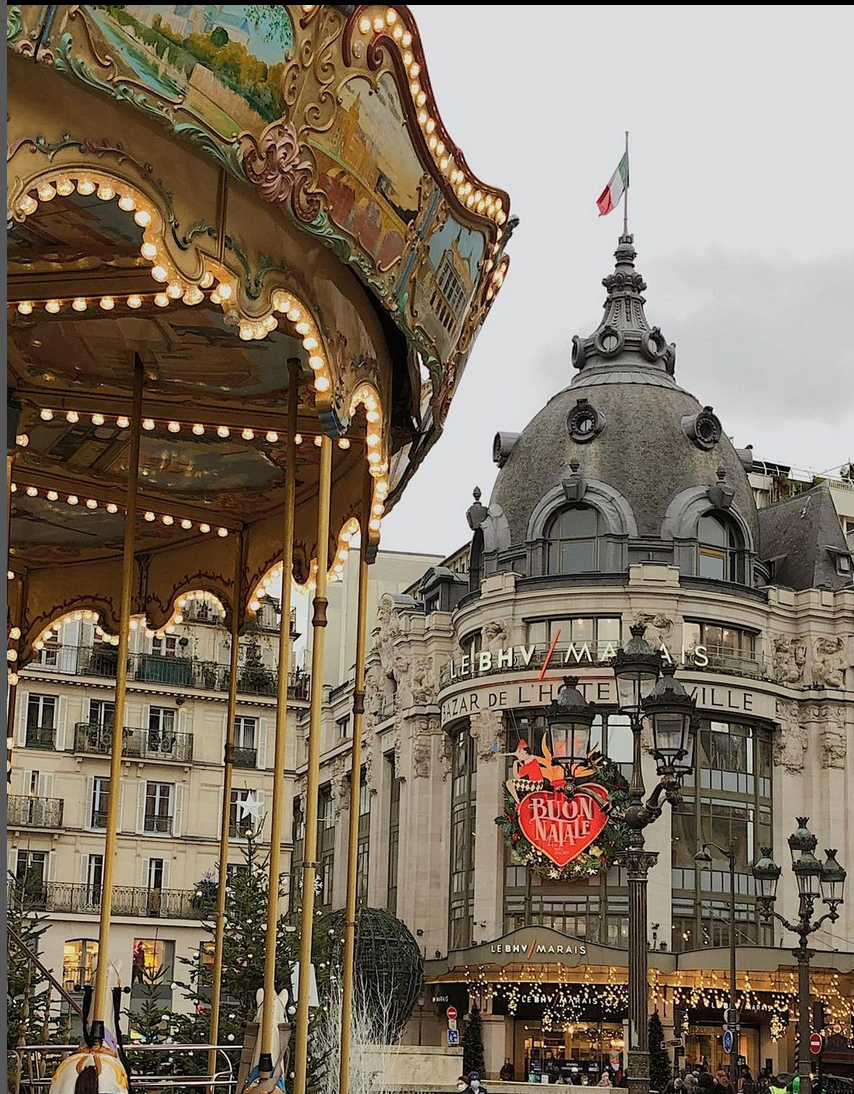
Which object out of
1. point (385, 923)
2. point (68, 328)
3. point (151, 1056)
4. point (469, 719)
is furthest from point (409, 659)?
point (68, 328)

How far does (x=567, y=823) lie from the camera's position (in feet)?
167

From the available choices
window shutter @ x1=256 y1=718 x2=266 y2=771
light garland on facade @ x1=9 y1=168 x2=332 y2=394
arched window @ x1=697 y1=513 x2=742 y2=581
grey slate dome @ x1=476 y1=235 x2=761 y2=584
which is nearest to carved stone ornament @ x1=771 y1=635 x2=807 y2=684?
grey slate dome @ x1=476 y1=235 x2=761 y2=584

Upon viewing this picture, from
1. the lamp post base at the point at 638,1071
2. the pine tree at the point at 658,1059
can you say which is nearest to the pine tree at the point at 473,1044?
the pine tree at the point at 658,1059

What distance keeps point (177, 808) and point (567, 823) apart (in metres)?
15.0

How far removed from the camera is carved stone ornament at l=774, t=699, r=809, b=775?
5362 centimetres

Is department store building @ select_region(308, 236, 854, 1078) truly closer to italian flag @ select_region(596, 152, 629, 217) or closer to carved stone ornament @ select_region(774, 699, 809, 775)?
carved stone ornament @ select_region(774, 699, 809, 775)

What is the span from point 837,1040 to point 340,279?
153 ft

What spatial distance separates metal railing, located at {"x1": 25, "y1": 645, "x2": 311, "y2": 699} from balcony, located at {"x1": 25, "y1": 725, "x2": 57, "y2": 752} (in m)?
1.36

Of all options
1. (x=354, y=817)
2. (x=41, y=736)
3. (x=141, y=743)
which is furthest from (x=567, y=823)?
(x=354, y=817)

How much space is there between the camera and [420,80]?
8.89m

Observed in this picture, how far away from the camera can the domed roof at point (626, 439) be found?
55.2 metres

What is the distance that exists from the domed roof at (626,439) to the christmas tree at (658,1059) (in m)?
15.6

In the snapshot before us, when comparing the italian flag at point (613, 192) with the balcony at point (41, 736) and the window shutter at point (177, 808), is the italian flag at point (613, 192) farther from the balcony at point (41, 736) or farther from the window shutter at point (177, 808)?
the balcony at point (41, 736)

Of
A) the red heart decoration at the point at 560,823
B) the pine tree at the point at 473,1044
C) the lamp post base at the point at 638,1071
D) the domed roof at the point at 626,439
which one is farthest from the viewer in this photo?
the domed roof at the point at 626,439
